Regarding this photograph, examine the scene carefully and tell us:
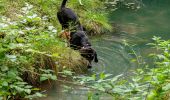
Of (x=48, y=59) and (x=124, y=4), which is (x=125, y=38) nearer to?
(x=48, y=59)

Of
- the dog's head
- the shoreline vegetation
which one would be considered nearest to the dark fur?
the dog's head

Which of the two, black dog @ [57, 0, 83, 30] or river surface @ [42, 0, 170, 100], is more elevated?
black dog @ [57, 0, 83, 30]

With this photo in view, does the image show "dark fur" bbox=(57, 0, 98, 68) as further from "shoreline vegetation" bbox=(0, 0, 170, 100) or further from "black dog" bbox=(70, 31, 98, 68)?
"shoreline vegetation" bbox=(0, 0, 170, 100)

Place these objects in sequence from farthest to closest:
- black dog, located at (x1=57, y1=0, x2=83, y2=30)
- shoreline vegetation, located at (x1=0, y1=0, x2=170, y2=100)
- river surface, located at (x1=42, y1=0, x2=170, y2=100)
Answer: black dog, located at (x1=57, y1=0, x2=83, y2=30) → river surface, located at (x1=42, y1=0, x2=170, y2=100) → shoreline vegetation, located at (x1=0, y1=0, x2=170, y2=100)

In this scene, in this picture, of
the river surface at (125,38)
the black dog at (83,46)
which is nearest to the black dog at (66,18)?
the black dog at (83,46)

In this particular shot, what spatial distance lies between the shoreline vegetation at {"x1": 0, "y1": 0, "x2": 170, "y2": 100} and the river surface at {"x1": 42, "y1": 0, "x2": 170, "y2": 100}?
275mm

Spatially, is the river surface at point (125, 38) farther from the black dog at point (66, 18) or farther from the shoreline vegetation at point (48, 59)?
the black dog at point (66, 18)

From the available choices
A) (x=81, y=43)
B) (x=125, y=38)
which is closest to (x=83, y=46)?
(x=81, y=43)

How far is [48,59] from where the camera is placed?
18.0 feet

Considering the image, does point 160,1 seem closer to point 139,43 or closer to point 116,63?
point 139,43

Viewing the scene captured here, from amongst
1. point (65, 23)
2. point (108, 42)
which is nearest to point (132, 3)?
point (108, 42)

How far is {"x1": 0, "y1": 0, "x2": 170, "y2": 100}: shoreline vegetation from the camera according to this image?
2.79m

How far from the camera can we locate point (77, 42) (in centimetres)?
660

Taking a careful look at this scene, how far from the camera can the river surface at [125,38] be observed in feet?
17.5
